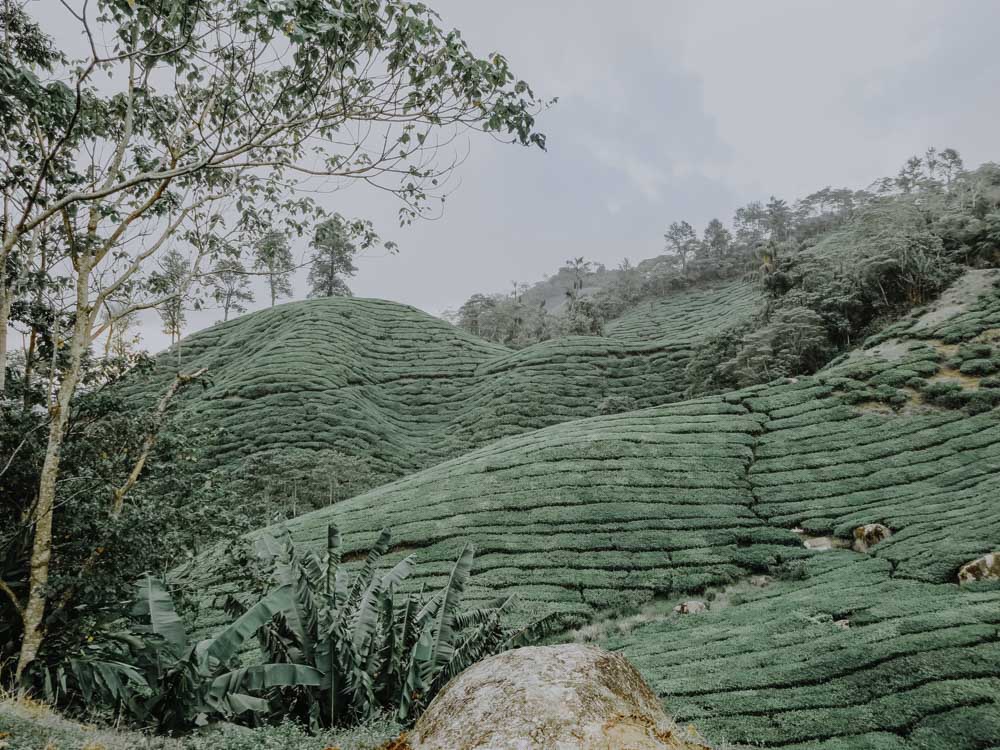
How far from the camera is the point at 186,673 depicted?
5.04m

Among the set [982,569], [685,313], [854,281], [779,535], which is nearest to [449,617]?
[982,569]

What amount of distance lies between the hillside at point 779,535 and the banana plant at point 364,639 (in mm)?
1952

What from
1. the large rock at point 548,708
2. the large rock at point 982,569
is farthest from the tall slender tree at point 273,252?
the large rock at point 982,569

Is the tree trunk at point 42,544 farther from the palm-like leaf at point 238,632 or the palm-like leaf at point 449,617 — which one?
the palm-like leaf at point 449,617

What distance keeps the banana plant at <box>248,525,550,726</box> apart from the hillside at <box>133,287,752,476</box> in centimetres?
2640

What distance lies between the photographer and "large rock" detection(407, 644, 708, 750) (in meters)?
2.84

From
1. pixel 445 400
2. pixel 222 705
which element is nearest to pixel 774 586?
pixel 222 705

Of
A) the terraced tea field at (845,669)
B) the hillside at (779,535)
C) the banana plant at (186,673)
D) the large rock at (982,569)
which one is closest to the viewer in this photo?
the banana plant at (186,673)

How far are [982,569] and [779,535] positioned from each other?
5088 millimetres

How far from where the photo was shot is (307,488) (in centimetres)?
2731

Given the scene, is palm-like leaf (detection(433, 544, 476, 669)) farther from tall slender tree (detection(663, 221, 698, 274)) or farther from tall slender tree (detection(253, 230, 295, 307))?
tall slender tree (detection(663, 221, 698, 274))

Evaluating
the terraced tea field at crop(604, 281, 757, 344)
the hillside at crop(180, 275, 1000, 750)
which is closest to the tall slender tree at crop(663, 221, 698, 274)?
the terraced tea field at crop(604, 281, 757, 344)

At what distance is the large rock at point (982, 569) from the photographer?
1049 cm

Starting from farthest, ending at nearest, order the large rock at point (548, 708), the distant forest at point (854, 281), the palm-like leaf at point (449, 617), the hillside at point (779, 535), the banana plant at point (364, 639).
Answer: the distant forest at point (854, 281), the hillside at point (779, 535), the palm-like leaf at point (449, 617), the banana plant at point (364, 639), the large rock at point (548, 708)
